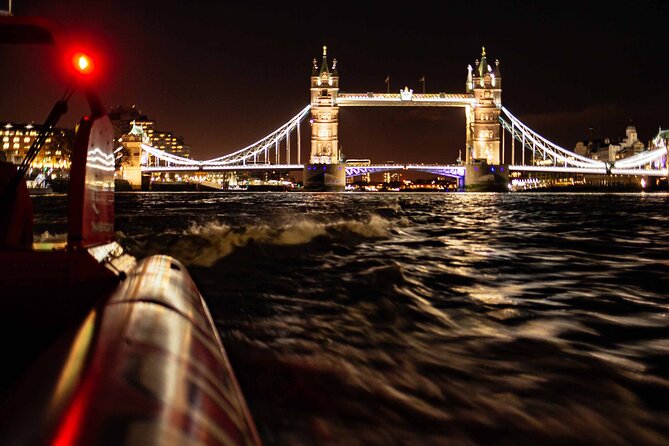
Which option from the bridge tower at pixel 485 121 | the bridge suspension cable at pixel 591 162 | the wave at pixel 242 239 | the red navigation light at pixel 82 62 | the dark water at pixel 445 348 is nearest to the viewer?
the dark water at pixel 445 348

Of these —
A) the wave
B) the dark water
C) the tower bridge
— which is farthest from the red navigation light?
the tower bridge

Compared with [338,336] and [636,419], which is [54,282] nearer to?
[338,336]

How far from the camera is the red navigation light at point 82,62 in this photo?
259cm

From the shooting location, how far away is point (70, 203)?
248cm

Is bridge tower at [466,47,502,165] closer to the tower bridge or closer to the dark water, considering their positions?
the tower bridge

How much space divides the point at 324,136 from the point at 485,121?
33737 mm

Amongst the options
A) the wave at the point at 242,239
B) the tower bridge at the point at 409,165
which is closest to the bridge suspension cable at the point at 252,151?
the tower bridge at the point at 409,165

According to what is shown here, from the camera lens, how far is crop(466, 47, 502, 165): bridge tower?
322 feet

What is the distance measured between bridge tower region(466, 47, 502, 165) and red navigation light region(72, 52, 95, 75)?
316 feet

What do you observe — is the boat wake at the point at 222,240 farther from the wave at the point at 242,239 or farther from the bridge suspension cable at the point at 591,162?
the bridge suspension cable at the point at 591,162

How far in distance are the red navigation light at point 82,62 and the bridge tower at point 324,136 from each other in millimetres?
82033

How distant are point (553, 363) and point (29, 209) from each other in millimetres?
3493

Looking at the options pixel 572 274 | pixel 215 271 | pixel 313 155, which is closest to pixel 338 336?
pixel 215 271

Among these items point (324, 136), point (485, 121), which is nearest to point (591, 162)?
point (485, 121)
